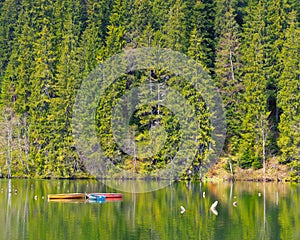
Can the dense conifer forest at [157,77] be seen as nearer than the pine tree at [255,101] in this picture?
No

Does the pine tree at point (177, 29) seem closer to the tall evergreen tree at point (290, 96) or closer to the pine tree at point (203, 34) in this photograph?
the pine tree at point (203, 34)

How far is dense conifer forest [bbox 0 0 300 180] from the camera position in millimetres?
69625

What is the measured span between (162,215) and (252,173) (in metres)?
26.6

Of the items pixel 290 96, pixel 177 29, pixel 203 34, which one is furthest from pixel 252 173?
pixel 177 29

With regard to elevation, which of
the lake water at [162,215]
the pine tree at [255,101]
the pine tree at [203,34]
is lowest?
the lake water at [162,215]

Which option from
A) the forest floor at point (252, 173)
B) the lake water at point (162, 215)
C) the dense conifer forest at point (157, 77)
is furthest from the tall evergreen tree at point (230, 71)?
the lake water at point (162, 215)

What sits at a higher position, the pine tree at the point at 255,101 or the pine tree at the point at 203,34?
the pine tree at the point at 203,34

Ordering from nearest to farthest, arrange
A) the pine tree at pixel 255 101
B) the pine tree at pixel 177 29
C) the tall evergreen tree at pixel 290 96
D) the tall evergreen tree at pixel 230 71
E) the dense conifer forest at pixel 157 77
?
1. the tall evergreen tree at pixel 290 96
2. the pine tree at pixel 255 101
3. the dense conifer forest at pixel 157 77
4. the tall evergreen tree at pixel 230 71
5. the pine tree at pixel 177 29

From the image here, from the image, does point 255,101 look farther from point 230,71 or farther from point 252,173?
point 252,173

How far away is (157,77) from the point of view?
76750 millimetres

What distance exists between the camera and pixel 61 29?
89500 mm

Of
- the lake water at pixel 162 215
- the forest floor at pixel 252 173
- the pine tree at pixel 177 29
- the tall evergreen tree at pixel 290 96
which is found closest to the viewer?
the lake water at pixel 162 215

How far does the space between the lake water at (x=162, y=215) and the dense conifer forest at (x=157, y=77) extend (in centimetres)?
1102

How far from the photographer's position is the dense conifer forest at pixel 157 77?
69.6 metres
